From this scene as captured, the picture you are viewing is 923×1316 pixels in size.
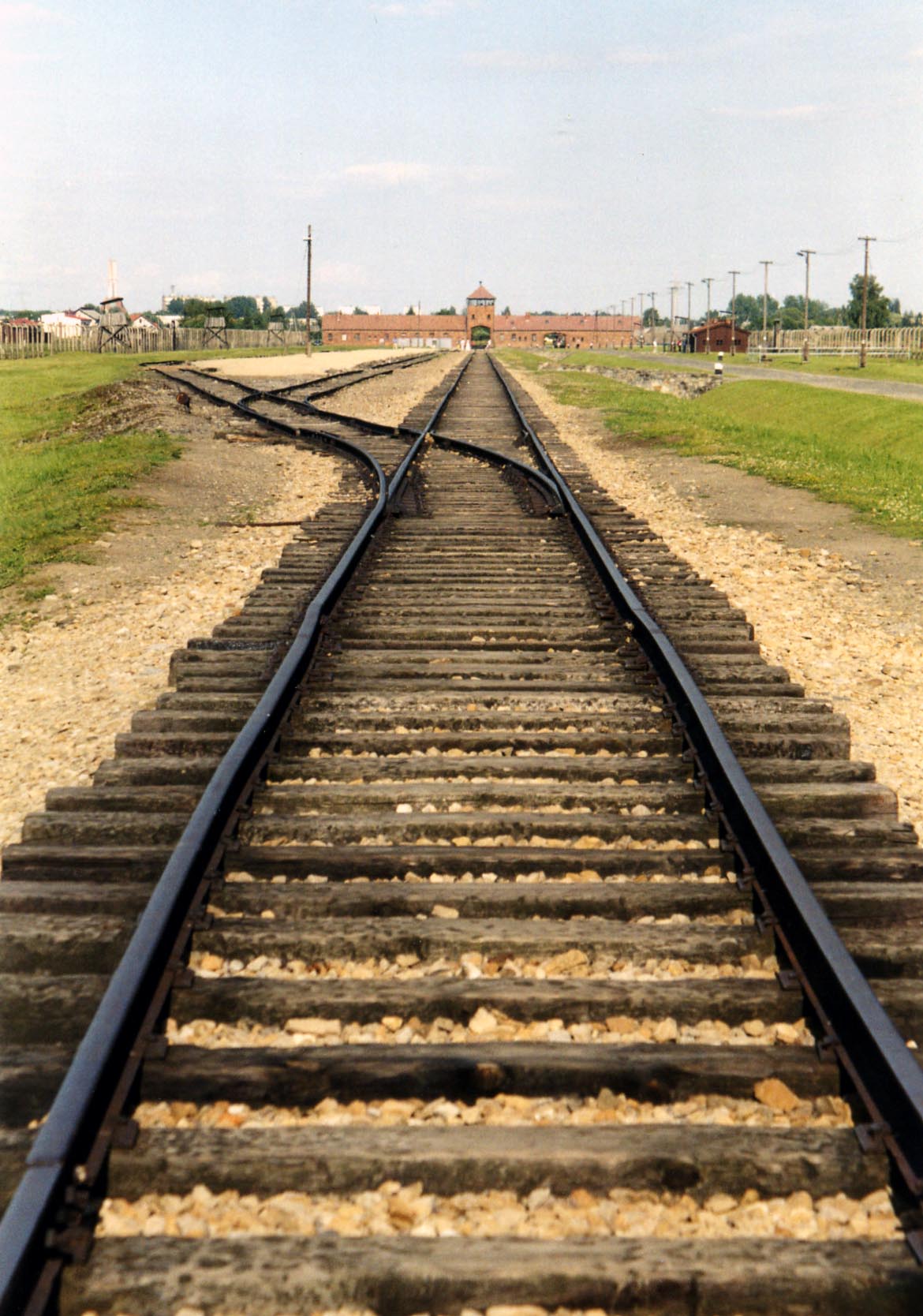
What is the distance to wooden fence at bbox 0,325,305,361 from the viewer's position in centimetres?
6303

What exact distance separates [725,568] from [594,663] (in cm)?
390

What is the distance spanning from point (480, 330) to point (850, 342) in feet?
378

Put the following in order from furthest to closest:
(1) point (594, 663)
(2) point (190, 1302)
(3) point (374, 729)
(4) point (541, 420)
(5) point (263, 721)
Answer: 1. (4) point (541, 420)
2. (1) point (594, 663)
3. (3) point (374, 729)
4. (5) point (263, 721)
5. (2) point (190, 1302)

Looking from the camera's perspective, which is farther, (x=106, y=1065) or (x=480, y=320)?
(x=480, y=320)

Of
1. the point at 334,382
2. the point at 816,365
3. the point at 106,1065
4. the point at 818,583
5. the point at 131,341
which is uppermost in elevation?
the point at 131,341

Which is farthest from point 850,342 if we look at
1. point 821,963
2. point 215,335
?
point 821,963

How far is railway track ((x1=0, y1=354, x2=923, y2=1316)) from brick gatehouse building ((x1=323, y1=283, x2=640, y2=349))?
178519mm

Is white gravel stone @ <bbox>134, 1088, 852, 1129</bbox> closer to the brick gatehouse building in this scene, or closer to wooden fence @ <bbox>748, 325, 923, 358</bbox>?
wooden fence @ <bbox>748, 325, 923, 358</bbox>

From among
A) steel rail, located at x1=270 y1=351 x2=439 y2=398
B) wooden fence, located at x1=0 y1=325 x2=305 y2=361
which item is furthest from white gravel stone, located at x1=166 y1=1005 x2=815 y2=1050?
wooden fence, located at x1=0 y1=325 x2=305 y2=361

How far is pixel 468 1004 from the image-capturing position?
3.31 meters

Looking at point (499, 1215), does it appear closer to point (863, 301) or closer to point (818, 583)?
point (818, 583)

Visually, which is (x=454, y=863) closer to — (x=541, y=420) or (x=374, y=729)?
(x=374, y=729)

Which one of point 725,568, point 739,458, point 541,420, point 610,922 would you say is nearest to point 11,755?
point 610,922

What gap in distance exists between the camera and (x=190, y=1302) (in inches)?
93.3
